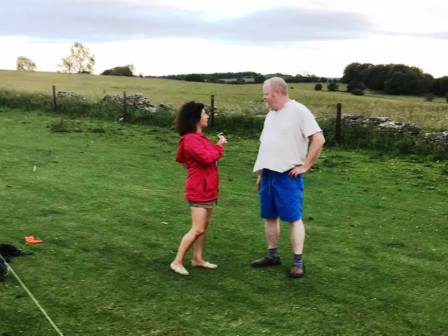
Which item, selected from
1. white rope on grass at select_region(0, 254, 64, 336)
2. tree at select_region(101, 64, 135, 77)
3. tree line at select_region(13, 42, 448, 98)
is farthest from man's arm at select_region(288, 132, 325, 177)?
tree at select_region(101, 64, 135, 77)

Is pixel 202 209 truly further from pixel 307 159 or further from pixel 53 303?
pixel 53 303

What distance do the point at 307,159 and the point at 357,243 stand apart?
6.24 ft

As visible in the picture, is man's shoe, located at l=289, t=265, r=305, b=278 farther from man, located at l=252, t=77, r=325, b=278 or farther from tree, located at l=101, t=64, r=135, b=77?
tree, located at l=101, t=64, r=135, b=77

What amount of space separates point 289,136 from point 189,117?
0.88 m

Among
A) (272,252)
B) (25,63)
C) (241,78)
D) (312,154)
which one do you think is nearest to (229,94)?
(241,78)

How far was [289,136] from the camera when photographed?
16.3 ft

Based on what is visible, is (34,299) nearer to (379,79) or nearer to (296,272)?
(296,272)

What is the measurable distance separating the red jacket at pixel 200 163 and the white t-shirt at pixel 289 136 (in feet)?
1.57

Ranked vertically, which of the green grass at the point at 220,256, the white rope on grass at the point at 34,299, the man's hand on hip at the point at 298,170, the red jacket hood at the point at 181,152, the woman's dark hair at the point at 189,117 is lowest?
the green grass at the point at 220,256

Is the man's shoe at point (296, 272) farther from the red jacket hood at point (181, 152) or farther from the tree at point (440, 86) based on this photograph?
the tree at point (440, 86)

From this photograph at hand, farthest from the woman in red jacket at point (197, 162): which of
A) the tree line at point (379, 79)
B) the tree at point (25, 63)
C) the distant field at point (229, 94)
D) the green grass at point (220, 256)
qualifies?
the tree at point (25, 63)

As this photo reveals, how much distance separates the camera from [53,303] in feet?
14.5

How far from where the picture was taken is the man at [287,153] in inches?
194

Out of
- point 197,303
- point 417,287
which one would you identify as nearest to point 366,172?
point 417,287
